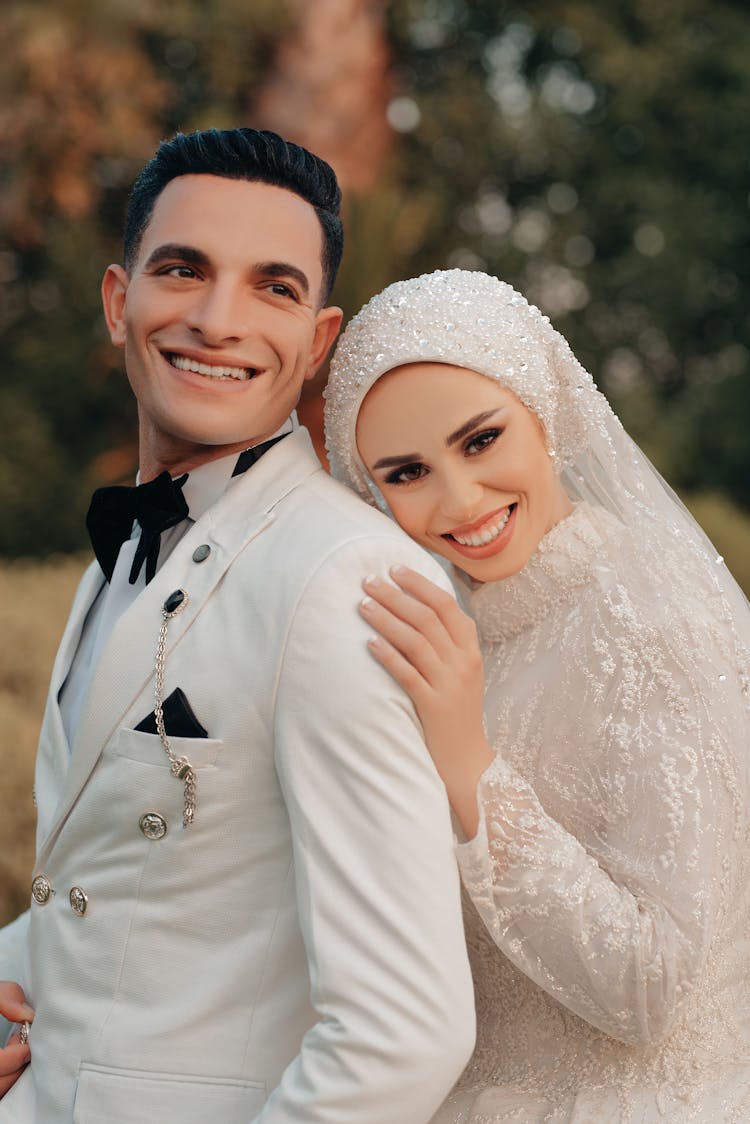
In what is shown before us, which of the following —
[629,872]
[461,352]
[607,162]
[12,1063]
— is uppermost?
[607,162]

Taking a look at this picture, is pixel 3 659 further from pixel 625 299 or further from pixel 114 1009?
pixel 625 299

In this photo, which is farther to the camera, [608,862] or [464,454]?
[464,454]

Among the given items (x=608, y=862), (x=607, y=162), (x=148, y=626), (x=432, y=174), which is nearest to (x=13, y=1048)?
(x=148, y=626)

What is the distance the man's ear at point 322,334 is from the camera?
2467 millimetres

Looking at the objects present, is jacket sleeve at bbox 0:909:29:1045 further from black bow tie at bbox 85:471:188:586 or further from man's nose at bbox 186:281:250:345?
man's nose at bbox 186:281:250:345

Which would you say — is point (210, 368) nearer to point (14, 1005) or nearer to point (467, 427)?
point (467, 427)

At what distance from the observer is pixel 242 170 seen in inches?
91.0

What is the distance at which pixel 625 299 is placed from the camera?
47.9ft

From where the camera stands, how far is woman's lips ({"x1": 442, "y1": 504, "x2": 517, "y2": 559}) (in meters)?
2.53

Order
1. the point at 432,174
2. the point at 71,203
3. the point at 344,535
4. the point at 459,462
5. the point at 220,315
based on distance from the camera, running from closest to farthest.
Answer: the point at 344,535, the point at 220,315, the point at 459,462, the point at 71,203, the point at 432,174

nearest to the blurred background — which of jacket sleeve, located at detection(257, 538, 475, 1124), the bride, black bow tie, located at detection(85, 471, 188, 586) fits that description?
black bow tie, located at detection(85, 471, 188, 586)

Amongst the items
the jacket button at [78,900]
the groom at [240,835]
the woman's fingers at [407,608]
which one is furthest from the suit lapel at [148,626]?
the woman's fingers at [407,608]

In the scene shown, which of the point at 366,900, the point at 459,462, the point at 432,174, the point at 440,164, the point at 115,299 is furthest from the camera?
the point at 440,164

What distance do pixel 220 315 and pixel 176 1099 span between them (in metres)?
1.30
